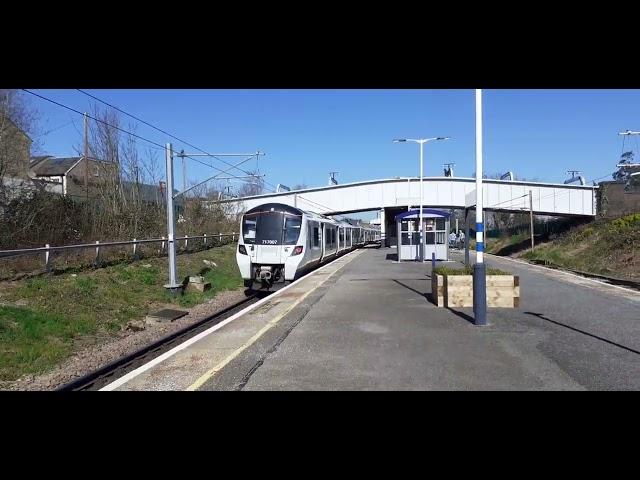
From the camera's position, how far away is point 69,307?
550 inches

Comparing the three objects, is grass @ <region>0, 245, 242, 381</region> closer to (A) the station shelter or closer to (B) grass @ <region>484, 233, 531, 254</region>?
(A) the station shelter

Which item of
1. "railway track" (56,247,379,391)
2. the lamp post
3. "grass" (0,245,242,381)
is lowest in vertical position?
"railway track" (56,247,379,391)

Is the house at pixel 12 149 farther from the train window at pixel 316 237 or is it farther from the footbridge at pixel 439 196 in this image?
the footbridge at pixel 439 196

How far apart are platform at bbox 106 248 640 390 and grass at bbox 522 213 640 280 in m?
14.4

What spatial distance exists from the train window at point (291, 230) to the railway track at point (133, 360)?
206 inches

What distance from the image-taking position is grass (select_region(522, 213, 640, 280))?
26.9 meters

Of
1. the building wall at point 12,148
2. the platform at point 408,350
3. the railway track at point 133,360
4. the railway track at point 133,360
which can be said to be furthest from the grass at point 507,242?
the railway track at point 133,360

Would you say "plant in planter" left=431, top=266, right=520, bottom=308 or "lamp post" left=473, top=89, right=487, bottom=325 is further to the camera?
"plant in planter" left=431, top=266, right=520, bottom=308

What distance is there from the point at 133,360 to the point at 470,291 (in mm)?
7383

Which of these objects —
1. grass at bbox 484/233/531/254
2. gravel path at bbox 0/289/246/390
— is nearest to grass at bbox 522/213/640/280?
grass at bbox 484/233/531/254
